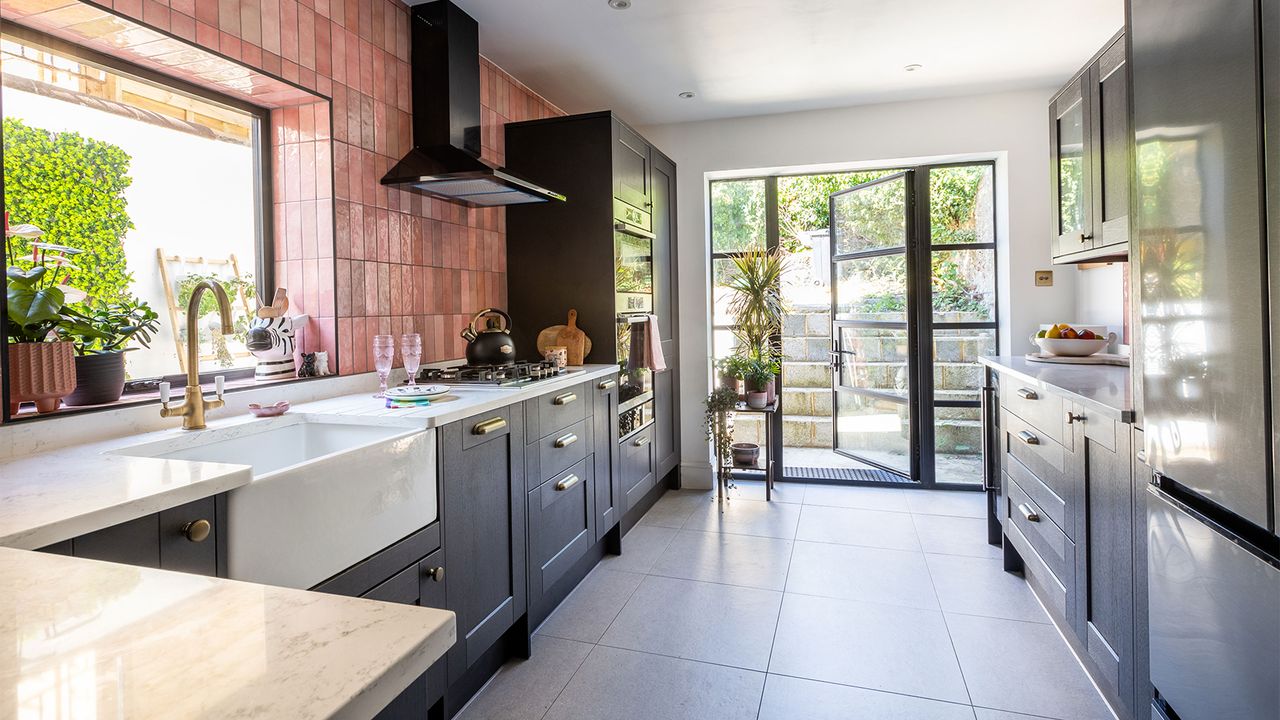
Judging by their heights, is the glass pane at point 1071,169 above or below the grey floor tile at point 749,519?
above

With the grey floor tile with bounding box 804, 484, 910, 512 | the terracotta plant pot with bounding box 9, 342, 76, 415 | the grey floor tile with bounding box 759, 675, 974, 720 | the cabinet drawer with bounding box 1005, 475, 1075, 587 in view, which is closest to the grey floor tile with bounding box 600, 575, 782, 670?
the grey floor tile with bounding box 759, 675, 974, 720

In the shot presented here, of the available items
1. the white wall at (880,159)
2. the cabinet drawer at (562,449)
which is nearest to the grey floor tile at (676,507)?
the white wall at (880,159)

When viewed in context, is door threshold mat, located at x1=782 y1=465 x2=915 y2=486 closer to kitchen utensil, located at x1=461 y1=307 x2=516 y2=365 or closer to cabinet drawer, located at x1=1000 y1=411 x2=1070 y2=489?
cabinet drawer, located at x1=1000 y1=411 x2=1070 y2=489

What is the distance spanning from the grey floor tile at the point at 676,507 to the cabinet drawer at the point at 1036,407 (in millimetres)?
1788

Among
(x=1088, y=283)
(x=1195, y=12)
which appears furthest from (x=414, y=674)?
(x=1088, y=283)

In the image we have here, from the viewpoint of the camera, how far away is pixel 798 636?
2373 millimetres

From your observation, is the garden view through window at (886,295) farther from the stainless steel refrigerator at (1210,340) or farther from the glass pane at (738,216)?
the stainless steel refrigerator at (1210,340)

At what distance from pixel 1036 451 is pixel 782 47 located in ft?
7.11

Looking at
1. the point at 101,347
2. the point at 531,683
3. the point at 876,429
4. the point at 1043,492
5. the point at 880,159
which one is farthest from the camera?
the point at 876,429

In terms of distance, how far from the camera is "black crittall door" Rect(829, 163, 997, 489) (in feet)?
13.8

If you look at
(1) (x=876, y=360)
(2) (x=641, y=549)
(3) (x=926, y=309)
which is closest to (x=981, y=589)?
(2) (x=641, y=549)

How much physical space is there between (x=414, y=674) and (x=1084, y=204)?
289 cm

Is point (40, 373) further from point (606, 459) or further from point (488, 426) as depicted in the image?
point (606, 459)

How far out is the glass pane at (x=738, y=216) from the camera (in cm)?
456
